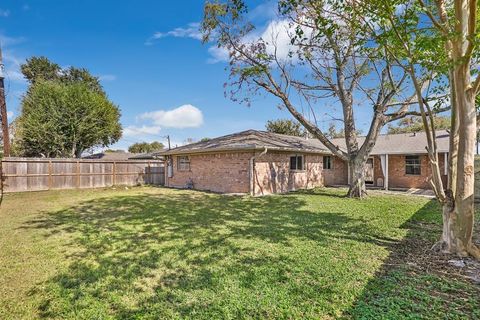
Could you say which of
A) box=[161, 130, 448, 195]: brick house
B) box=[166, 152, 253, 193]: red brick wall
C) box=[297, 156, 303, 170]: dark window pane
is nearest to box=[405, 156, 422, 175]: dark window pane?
box=[161, 130, 448, 195]: brick house

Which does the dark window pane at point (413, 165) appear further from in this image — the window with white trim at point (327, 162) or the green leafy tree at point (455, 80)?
the green leafy tree at point (455, 80)

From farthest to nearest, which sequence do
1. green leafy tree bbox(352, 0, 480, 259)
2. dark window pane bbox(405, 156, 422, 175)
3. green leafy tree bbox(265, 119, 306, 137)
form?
1. green leafy tree bbox(265, 119, 306, 137)
2. dark window pane bbox(405, 156, 422, 175)
3. green leafy tree bbox(352, 0, 480, 259)

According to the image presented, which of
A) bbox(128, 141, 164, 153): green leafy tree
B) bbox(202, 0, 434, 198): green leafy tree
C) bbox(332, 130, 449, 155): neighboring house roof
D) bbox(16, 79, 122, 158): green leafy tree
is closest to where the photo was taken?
bbox(202, 0, 434, 198): green leafy tree

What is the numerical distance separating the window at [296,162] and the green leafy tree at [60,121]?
20.5m

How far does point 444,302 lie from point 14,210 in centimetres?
1190

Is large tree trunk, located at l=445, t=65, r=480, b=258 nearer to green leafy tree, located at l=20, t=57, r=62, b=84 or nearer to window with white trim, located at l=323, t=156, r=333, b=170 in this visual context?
window with white trim, located at l=323, t=156, r=333, b=170

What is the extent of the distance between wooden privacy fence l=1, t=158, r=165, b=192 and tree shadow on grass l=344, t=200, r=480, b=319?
1717cm

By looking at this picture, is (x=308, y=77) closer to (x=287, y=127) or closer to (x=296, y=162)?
(x=296, y=162)

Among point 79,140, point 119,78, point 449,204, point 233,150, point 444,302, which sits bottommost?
point 444,302

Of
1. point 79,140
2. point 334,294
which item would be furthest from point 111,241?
point 79,140

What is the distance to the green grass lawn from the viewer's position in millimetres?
3139

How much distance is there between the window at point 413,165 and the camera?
617 inches

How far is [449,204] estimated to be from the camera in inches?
193

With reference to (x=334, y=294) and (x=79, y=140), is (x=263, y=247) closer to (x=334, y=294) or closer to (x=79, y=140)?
(x=334, y=294)
